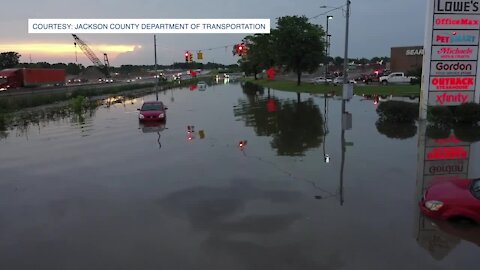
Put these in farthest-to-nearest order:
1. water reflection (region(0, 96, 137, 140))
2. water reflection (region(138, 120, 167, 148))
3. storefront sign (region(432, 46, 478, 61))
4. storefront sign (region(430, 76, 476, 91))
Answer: water reflection (region(0, 96, 137, 140)) → storefront sign (region(430, 76, 476, 91)) → storefront sign (region(432, 46, 478, 61)) → water reflection (region(138, 120, 167, 148))

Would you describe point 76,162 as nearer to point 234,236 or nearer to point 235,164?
point 235,164

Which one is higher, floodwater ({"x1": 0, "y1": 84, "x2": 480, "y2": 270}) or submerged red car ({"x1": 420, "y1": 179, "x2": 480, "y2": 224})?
submerged red car ({"x1": 420, "y1": 179, "x2": 480, "y2": 224})

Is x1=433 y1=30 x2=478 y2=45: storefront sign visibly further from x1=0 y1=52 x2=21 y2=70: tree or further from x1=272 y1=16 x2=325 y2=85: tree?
x1=0 y1=52 x2=21 y2=70: tree

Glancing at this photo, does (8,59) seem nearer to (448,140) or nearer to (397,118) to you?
(397,118)

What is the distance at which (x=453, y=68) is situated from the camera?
24.6 m

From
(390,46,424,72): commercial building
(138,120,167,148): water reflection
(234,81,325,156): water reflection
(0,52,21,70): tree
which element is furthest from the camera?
(0,52,21,70): tree

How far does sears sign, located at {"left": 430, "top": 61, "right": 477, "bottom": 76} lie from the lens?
24516mm

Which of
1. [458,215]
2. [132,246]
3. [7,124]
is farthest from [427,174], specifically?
[7,124]

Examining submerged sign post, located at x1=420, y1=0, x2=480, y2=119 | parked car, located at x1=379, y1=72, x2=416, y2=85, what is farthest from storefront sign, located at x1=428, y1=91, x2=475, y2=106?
parked car, located at x1=379, y1=72, x2=416, y2=85

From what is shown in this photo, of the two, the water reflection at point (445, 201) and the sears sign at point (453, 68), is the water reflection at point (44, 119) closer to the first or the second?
the water reflection at point (445, 201)

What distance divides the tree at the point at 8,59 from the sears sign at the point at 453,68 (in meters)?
150

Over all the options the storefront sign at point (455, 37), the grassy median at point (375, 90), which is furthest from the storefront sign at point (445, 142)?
the grassy median at point (375, 90)

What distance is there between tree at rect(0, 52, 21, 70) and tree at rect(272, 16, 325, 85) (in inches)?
4550

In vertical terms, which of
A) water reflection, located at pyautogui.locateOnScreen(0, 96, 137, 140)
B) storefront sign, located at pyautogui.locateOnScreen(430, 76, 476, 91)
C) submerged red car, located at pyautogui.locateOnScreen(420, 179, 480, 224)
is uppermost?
storefront sign, located at pyautogui.locateOnScreen(430, 76, 476, 91)
